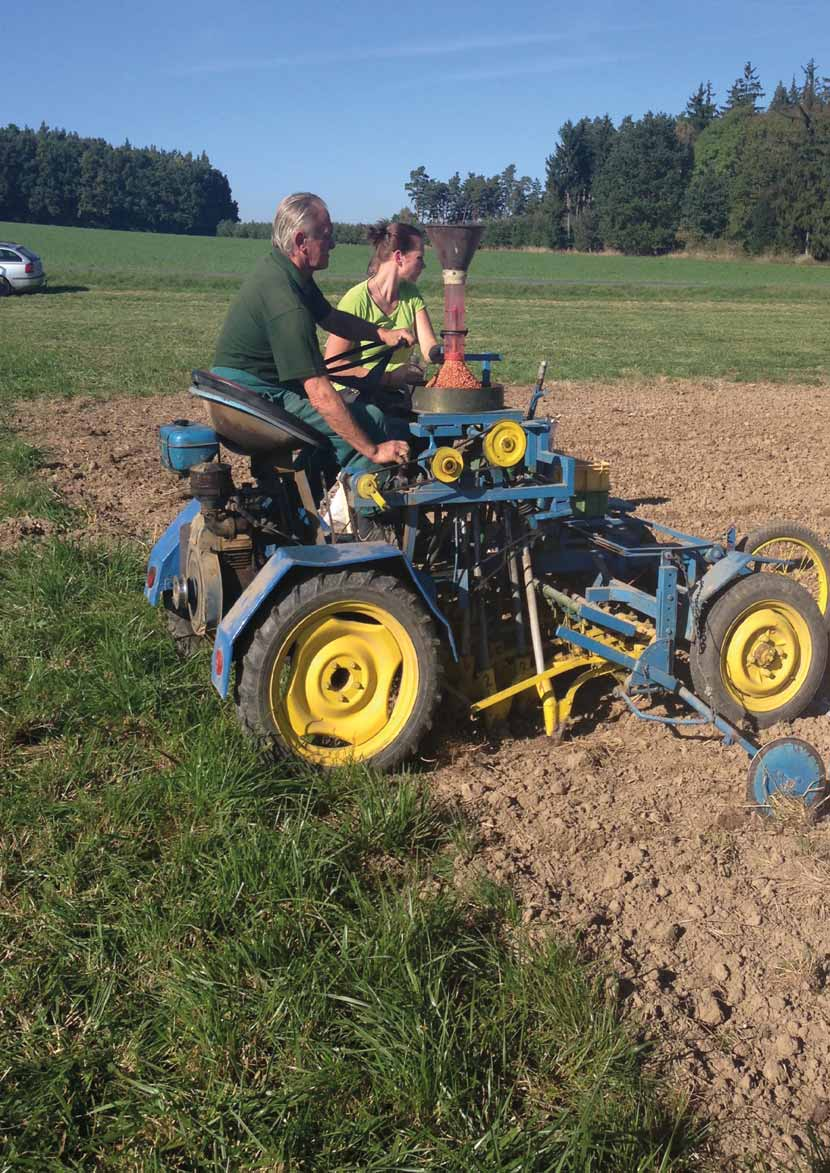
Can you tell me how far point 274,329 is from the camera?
3.86 meters

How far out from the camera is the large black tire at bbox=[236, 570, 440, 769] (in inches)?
140

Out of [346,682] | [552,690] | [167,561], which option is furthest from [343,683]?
[167,561]

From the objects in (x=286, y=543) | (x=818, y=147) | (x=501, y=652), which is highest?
(x=818, y=147)

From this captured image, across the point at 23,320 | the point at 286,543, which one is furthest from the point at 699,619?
the point at 23,320

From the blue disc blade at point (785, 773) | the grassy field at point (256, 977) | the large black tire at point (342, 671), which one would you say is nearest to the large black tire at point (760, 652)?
the blue disc blade at point (785, 773)

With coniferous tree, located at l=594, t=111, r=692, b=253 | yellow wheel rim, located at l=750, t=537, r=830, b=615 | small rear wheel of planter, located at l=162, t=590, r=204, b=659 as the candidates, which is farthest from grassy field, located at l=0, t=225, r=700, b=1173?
coniferous tree, located at l=594, t=111, r=692, b=253

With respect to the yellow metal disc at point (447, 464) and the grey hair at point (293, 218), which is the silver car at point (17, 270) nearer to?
the grey hair at point (293, 218)

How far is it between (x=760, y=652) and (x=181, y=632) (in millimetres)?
2501

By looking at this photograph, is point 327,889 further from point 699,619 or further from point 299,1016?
point 699,619

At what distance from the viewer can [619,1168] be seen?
2125mm

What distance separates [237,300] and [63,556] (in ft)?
6.95

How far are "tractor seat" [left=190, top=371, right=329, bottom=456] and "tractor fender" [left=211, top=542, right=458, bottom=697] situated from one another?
483mm

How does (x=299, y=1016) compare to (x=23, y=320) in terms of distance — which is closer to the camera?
(x=299, y=1016)

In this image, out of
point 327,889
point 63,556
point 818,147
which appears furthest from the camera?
point 818,147
